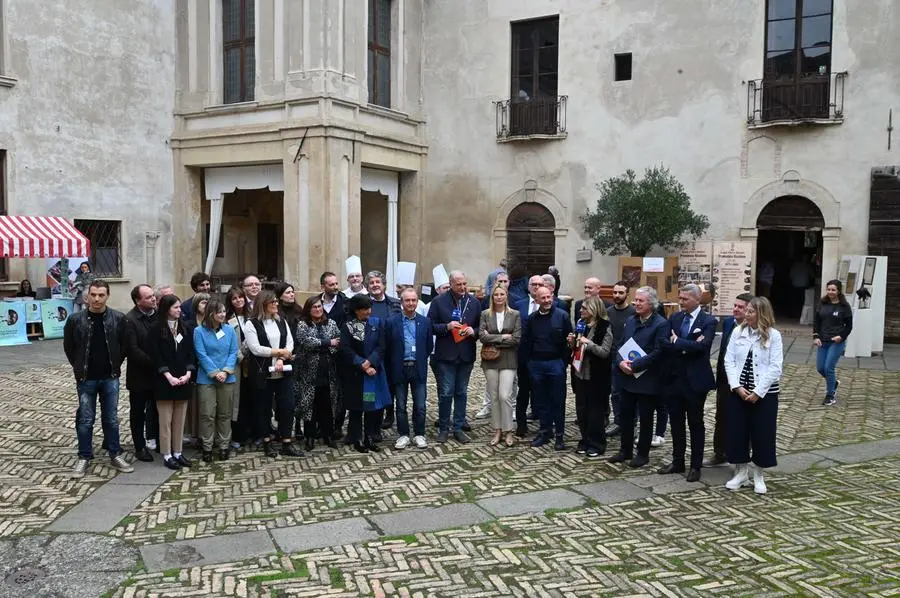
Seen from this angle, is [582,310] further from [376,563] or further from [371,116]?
[371,116]

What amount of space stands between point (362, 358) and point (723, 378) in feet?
11.3

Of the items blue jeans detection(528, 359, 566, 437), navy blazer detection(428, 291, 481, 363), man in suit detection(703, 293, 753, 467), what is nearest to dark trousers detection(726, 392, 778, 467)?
man in suit detection(703, 293, 753, 467)

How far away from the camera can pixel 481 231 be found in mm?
20062

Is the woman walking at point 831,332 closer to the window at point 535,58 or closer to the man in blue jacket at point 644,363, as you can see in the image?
the man in blue jacket at point 644,363

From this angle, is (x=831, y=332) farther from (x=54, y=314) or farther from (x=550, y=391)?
(x=54, y=314)

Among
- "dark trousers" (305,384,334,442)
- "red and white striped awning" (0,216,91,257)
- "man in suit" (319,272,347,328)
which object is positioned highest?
"red and white striped awning" (0,216,91,257)

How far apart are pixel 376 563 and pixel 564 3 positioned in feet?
54.6

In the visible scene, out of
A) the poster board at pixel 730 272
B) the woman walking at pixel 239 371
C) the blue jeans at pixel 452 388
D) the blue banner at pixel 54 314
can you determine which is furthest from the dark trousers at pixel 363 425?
the poster board at pixel 730 272

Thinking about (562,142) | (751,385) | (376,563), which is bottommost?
(376,563)

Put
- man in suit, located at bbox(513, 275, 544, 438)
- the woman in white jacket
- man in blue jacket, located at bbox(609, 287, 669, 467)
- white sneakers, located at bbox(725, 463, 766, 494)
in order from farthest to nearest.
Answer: man in suit, located at bbox(513, 275, 544, 438) → man in blue jacket, located at bbox(609, 287, 669, 467) → white sneakers, located at bbox(725, 463, 766, 494) → the woman in white jacket

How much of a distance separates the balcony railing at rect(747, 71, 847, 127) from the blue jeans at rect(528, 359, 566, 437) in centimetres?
1131

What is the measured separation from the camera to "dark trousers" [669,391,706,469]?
6.92m

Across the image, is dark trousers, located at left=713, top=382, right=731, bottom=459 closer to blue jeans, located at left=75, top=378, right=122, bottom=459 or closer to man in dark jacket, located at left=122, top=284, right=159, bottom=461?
man in dark jacket, located at left=122, top=284, right=159, bottom=461

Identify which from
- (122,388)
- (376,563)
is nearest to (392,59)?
(122,388)
